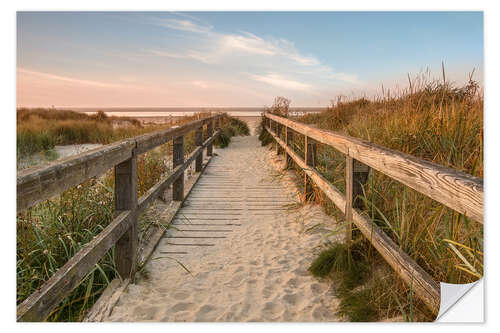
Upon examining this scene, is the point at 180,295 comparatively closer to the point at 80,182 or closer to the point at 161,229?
the point at 80,182

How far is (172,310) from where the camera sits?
2385 mm

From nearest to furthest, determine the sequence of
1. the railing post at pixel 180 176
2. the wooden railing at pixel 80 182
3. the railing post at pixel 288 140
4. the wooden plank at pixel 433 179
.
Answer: the wooden plank at pixel 433 179 < the wooden railing at pixel 80 182 < the railing post at pixel 180 176 < the railing post at pixel 288 140

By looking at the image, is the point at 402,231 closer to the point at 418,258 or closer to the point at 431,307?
the point at 418,258

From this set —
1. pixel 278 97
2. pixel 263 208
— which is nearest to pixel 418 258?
pixel 263 208

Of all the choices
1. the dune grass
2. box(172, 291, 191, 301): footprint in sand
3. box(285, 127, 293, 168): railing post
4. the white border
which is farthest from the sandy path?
box(285, 127, 293, 168): railing post

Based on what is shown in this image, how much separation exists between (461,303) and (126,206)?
2140mm

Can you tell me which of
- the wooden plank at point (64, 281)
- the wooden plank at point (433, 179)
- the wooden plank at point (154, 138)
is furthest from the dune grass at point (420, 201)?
the wooden plank at point (154, 138)

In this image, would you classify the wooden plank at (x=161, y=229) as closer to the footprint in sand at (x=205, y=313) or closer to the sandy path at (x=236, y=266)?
the sandy path at (x=236, y=266)

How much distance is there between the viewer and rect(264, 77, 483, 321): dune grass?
2.02 m

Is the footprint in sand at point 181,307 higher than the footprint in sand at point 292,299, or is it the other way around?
the footprint in sand at point 292,299

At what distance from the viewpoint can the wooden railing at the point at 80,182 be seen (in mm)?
1580

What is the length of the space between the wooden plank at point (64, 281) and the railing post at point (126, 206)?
0.23m

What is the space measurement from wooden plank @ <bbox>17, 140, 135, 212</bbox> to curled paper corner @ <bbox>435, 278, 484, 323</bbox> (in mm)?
1831

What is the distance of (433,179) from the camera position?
65.2 inches
